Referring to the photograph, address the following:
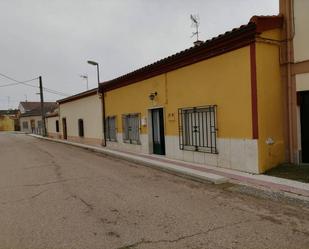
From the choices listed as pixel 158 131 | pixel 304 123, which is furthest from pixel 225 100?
pixel 158 131

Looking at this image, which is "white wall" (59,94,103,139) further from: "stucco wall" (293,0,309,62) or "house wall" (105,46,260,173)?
"stucco wall" (293,0,309,62)

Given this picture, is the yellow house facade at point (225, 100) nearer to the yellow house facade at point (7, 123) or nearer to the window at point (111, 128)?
the window at point (111, 128)

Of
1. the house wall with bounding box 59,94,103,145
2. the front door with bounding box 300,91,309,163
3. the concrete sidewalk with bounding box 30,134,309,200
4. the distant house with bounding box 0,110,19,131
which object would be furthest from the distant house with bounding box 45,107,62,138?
the distant house with bounding box 0,110,19,131

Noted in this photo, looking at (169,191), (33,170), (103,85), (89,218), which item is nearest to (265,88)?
(169,191)

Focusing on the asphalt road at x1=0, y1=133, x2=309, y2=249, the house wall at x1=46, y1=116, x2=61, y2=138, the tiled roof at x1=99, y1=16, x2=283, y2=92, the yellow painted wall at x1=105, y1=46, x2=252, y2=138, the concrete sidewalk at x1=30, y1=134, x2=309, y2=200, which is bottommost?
the asphalt road at x1=0, y1=133, x2=309, y2=249

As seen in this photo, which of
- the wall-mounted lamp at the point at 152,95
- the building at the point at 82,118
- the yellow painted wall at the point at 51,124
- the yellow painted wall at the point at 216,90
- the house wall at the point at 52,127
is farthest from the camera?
the yellow painted wall at the point at 51,124

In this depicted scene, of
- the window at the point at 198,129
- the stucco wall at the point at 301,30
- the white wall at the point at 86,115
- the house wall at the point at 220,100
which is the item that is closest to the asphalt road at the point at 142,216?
the house wall at the point at 220,100

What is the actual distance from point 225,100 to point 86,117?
1519 centimetres

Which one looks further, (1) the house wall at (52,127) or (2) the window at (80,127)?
(1) the house wall at (52,127)

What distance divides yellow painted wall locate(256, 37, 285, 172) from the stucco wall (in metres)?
0.57

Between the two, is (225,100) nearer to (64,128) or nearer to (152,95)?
(152,95)

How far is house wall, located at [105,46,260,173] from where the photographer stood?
29.3 ft

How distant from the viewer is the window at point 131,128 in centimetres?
1577

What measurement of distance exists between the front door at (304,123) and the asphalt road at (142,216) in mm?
2667
